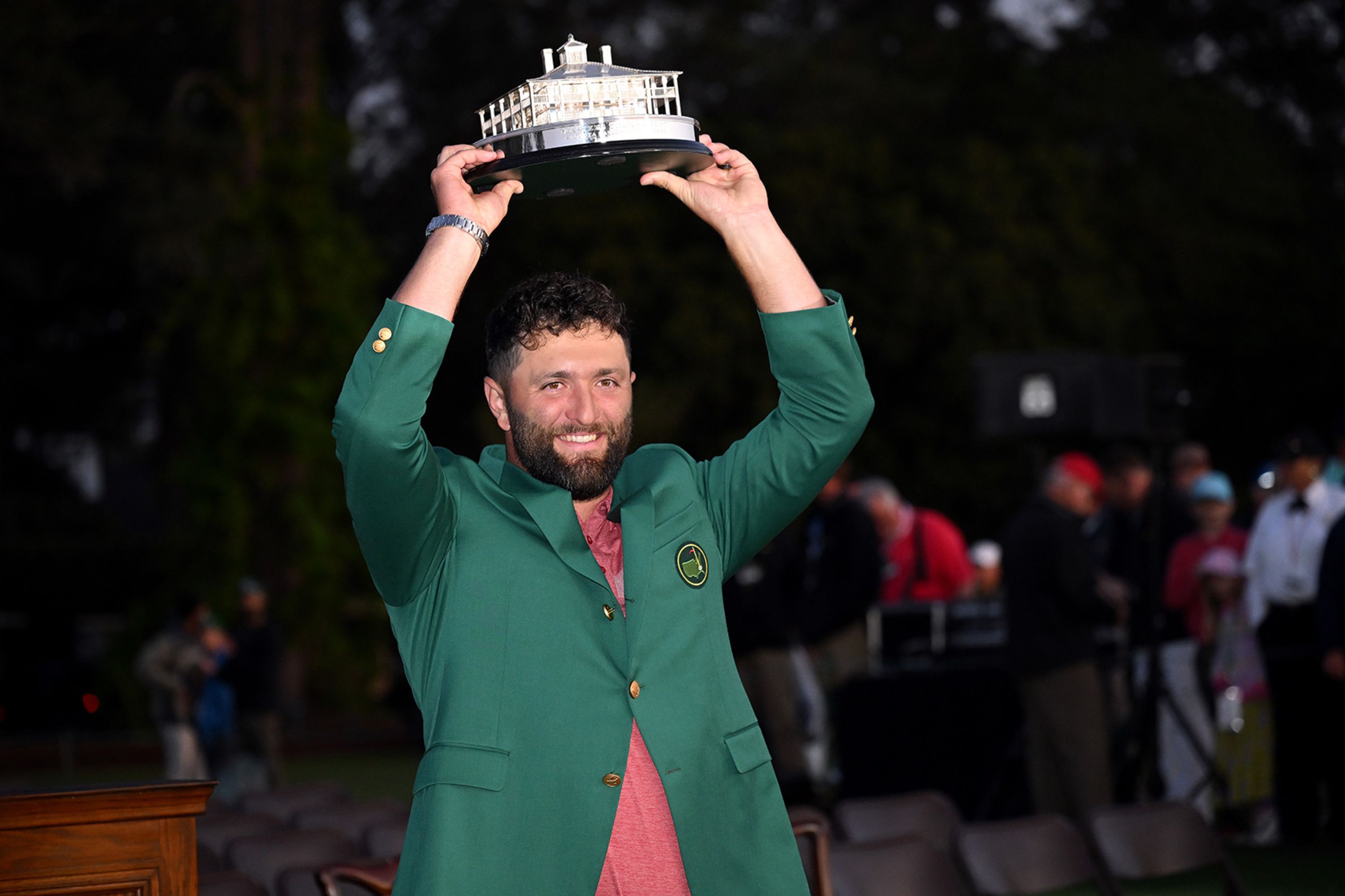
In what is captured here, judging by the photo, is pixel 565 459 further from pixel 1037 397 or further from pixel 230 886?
pixel 1037 397

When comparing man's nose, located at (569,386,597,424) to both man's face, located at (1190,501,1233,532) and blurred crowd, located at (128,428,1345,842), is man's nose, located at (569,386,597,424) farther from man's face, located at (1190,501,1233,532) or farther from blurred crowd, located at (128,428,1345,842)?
man's face, located at (1190,501,1233,532)

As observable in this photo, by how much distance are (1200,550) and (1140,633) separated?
522mm

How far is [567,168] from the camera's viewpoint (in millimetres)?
2588

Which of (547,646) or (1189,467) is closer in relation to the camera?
(547,646)

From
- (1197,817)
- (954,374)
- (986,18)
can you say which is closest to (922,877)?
(1197,817)

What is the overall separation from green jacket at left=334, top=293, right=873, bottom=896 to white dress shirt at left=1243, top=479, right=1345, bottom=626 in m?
5.87

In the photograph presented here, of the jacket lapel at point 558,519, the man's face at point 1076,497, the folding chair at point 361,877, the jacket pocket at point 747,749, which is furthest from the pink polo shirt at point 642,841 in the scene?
the man's face at point 1076,497

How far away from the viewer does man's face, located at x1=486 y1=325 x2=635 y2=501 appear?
252cm

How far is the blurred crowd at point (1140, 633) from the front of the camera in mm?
7551

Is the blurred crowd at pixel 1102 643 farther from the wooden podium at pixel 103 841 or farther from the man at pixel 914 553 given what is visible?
the wooden podium at pixel 103 841

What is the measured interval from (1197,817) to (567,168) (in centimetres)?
345

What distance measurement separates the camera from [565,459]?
2541 mm

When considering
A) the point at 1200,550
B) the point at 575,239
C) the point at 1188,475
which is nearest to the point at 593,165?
the point at 1200,550

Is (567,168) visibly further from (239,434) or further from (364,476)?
(239,434)
